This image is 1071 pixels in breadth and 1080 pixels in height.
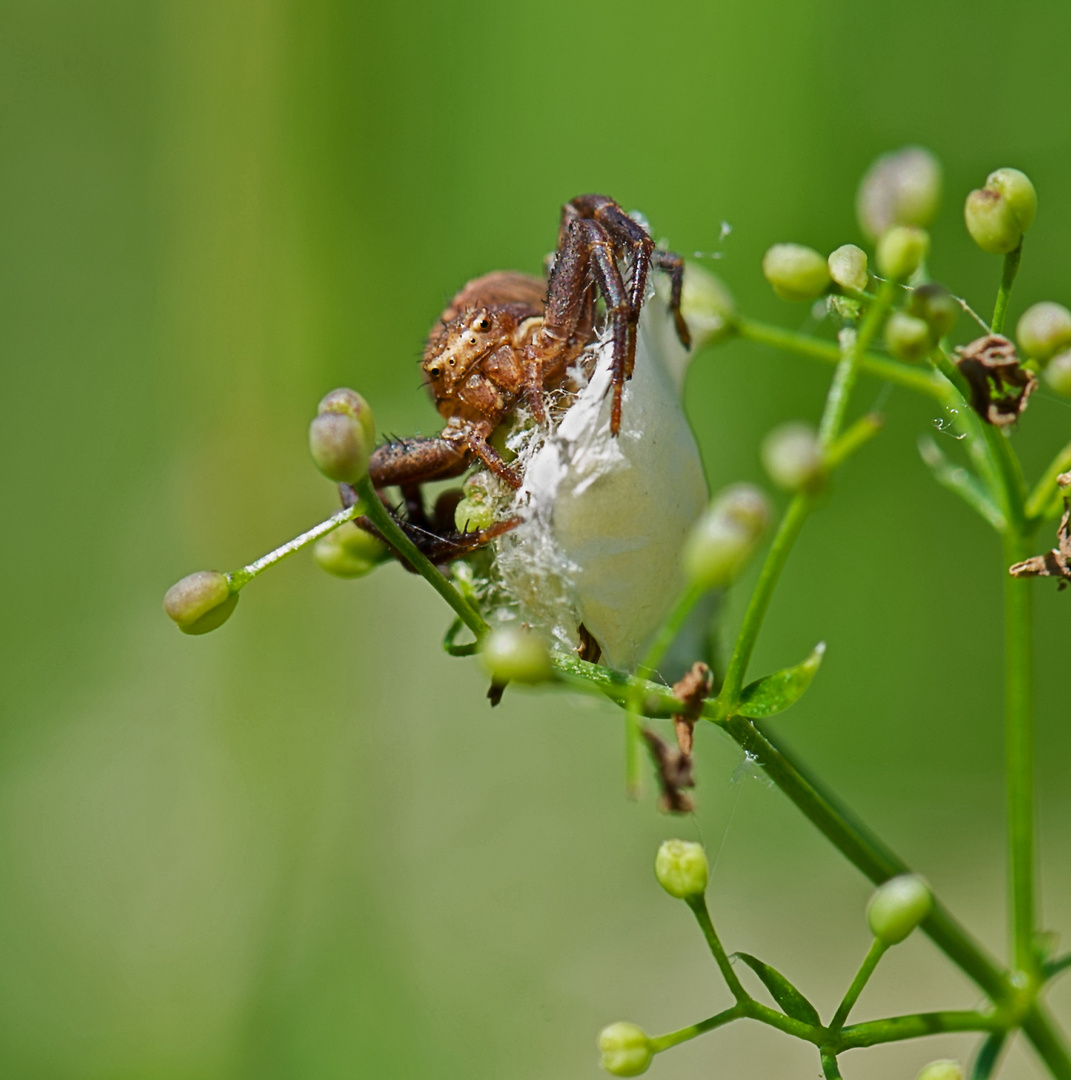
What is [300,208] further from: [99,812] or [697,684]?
[697,684]

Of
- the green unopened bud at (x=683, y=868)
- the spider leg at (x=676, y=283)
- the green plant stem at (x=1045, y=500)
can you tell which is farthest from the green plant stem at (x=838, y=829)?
the spider leg at (x=676, y=283)

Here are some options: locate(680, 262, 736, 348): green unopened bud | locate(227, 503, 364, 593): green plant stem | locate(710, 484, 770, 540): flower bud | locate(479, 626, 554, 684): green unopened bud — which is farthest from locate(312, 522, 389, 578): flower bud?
locate(710, 484, 770, 540): flower bud

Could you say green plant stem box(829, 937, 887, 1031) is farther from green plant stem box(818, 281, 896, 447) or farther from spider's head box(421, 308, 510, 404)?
spider's head box(421, 308, 510, 404)

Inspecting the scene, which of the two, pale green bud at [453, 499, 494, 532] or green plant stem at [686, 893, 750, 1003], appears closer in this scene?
green plant stem at [686, 893, 750, 1003]

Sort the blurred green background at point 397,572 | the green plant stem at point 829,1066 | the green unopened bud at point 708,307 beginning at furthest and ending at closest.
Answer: the blurred green background at point 397,572 < the green unopened bud at point 708,307 < the green plant stem at point 829,1066

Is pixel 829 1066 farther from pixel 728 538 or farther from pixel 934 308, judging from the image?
pixel 934 308

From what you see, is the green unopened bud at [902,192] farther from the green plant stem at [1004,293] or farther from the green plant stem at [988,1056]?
the green plant stem at [988,1056]

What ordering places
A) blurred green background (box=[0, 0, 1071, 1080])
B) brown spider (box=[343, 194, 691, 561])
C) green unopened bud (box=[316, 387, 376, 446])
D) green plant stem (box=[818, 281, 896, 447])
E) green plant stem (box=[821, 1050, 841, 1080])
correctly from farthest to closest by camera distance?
blurred green background (box=[0, 0, 1071, 1080]) → brown spider (box=[343, 194, 691, 561]) → green unopened bud (box=[316, 387, 376, 446]) → green plant stem (box=[821, 1050, 841, 1080]) → green plant stem (box=[818, 281, 896, 447])
